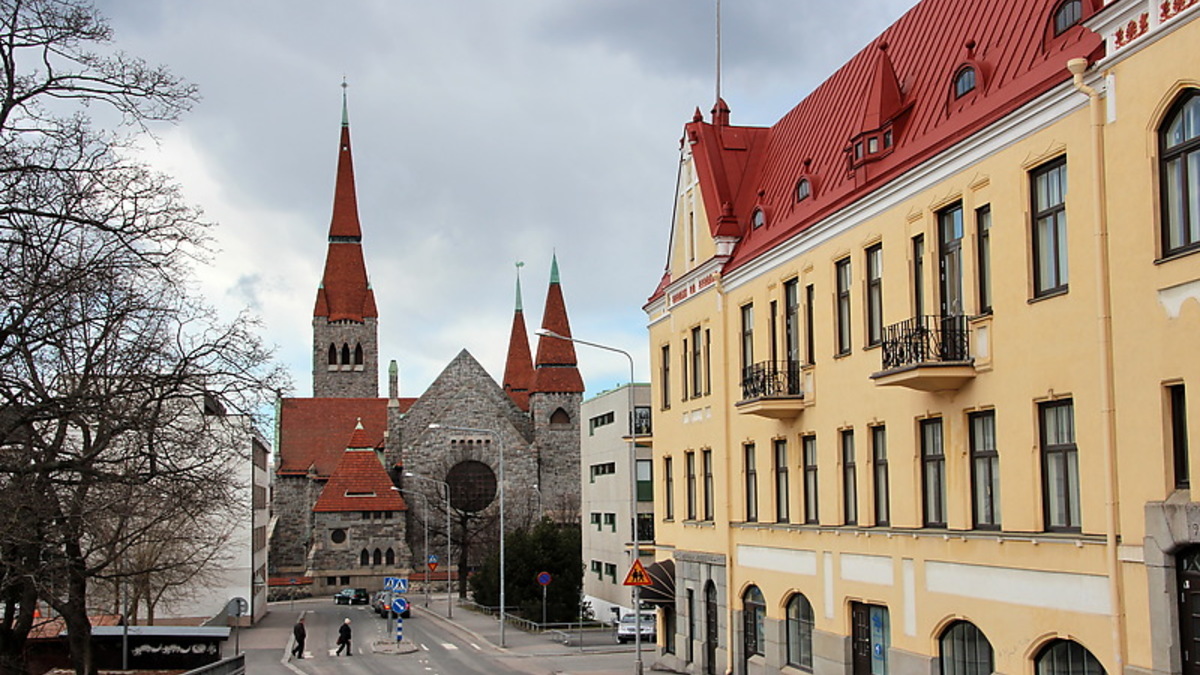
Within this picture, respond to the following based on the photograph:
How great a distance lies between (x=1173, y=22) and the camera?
42.4 ft

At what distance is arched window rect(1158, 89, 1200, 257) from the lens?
12.8 meters

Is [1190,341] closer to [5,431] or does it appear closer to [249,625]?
[5,431]

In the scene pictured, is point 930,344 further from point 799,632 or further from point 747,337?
point 747,337

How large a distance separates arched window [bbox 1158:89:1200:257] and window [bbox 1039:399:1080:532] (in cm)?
294

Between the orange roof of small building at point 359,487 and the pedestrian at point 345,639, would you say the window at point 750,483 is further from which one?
the orange roof of small building at point 359,487

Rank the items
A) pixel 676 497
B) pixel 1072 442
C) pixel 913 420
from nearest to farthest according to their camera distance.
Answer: pixel 1072 442 < pixel 913 420 < pixel 676 497

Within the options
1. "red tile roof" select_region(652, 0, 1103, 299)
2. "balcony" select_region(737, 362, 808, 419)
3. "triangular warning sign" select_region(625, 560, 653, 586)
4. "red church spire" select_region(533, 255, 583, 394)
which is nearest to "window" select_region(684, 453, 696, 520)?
"triangular warning sign" select_region(625, 560, 653, 586)

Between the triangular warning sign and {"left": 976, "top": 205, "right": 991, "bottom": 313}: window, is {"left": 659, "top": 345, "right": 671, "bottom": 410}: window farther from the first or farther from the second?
{"left": 976, "top": 205, "right": 991, "bottom": 313}: window

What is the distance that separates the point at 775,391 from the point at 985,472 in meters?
7.58

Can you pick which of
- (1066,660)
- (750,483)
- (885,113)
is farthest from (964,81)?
(750,483)

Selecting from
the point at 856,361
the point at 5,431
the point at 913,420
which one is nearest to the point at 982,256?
the point at 913,420

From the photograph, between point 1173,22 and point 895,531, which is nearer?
point 1173,22

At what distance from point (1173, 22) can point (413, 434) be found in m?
88.4

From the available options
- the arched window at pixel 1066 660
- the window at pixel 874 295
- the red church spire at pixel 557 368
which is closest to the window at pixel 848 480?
the window at pixel 874 295
